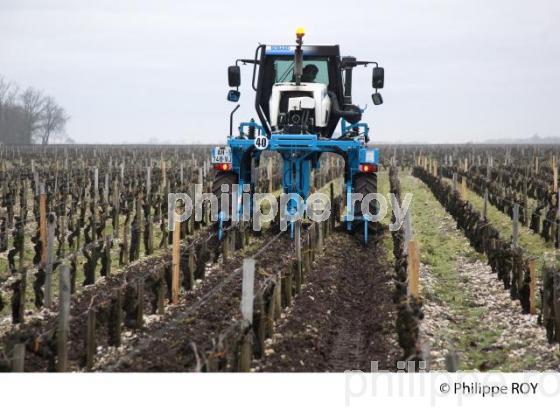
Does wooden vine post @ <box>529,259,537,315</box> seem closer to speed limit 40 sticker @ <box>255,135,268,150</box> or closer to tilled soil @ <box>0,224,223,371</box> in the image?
tilled soil @ <box>0,224,223,371</box>

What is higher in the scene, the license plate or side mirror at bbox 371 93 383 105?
side mirror at bbox 371 93 383 105

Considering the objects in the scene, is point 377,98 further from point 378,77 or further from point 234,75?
point 234,75

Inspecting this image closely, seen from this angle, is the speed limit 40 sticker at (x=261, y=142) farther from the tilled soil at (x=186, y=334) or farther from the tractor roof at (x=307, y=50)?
the tilled soil at (x=186, y=334)

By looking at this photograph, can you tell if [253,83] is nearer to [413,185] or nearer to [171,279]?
[171,279]

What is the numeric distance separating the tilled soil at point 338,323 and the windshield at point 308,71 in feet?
12.6

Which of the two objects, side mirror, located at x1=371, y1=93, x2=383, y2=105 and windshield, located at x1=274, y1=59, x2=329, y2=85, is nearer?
side mirror, located at x1=371, y1=93, x2=383, y2=105

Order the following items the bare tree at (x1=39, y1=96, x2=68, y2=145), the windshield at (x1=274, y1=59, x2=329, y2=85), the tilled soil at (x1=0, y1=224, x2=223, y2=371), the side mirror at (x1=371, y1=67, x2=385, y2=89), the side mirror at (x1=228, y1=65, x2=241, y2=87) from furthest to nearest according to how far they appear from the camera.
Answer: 1. the bare tree at (x1=39, y1=96, x2=68, y2=145)
2. the windshield at (x1=274, y1=59, x2=329, y2=85)
3. the side mirror at (x1=228, y1=65, x2=241, y2=87)
4. the side mirror at (x1=371, y1=67, x2=385, y2=89)
5. the tilled soil at (x1=0, y1=224, x2=223, y2=371)

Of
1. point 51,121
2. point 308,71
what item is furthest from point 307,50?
point 51,121

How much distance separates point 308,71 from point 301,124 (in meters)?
1.19

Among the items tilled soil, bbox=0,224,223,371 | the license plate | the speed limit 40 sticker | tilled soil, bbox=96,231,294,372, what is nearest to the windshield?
the license plate

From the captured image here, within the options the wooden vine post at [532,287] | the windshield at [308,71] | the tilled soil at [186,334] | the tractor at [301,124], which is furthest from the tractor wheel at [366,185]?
the wooden vine post at [532,287]

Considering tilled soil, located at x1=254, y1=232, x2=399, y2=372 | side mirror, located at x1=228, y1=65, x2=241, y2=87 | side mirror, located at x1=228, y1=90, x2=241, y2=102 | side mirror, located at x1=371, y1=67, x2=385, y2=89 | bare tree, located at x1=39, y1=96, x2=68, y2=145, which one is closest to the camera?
tilled soil, located at x1=254, y1=232, x2=399, y2=372

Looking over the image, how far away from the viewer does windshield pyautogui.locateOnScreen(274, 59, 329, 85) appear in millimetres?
14742

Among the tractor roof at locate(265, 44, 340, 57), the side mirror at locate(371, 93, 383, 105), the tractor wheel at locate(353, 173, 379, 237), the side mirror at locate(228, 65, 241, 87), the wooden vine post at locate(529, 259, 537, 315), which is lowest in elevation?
the wooden vine post at locate(529, 259, 537, 315)
